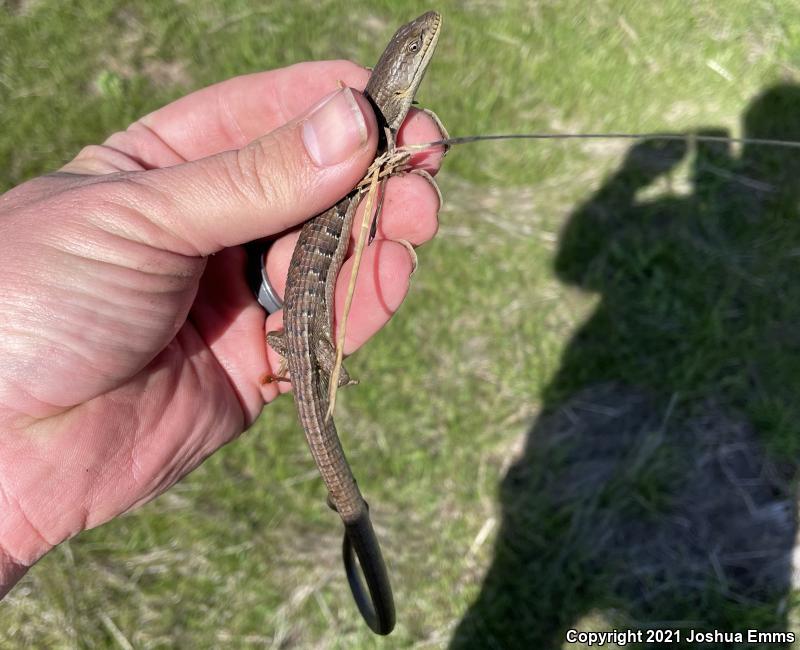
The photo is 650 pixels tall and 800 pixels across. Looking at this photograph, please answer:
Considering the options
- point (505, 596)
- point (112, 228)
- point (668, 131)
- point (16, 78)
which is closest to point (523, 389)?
point (505, 596)

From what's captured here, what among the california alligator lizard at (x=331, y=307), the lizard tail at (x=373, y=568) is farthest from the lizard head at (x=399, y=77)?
the lizard tail at (x=373, y=568)

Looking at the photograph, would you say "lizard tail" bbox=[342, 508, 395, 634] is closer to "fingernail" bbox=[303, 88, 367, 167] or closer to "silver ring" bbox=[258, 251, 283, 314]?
"silver ring" bbox=[258, 251, 283, 314]

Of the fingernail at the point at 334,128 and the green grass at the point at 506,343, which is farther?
the green grass at the point at 506,343

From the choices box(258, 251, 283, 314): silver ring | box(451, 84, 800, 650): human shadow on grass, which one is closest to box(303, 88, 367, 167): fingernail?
box(258, 251, 283, 314): silver ring

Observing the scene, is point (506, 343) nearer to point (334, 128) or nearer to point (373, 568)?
point (373, 568)

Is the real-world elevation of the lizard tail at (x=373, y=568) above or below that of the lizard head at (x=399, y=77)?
below

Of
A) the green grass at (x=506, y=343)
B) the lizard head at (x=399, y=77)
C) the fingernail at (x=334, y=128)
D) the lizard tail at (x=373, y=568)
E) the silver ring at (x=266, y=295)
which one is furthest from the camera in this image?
the green grass at (x=506, y=343)

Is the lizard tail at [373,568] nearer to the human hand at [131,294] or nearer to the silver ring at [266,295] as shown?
the human hand at [131,294]
